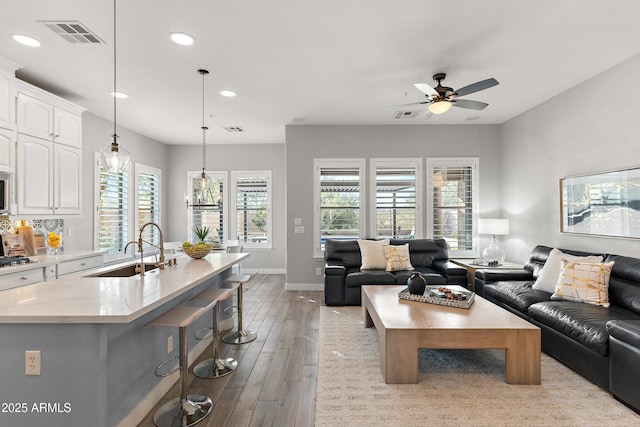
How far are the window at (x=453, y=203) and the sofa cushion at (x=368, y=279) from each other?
163 cm

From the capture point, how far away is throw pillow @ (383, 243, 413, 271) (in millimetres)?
5066

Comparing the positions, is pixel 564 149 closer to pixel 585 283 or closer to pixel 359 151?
pixel 585 283

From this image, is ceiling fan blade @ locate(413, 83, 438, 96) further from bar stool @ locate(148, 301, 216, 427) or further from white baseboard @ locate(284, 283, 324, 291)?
white baseboard @ locate(284, 283, 324, 291)

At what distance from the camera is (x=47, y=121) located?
3.75m

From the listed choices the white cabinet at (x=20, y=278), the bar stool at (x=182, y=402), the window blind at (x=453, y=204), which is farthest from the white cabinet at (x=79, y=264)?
the window blind at (x=453, y=204)

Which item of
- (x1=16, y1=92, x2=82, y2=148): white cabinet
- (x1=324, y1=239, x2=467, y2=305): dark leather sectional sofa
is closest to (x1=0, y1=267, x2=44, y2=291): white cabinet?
(x1=16, y1=92, x2=82, y2=148): white cabinet

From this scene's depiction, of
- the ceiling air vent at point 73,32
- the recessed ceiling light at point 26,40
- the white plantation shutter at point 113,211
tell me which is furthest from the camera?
the white plantation shutter at point 113,211

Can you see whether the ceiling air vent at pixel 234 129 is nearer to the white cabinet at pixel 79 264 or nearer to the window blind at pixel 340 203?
the window blind at pixel 340 203

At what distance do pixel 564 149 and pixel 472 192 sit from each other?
1.77m

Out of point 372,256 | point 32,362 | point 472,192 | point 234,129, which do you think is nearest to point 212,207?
point 234,129

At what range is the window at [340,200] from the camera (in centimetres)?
595

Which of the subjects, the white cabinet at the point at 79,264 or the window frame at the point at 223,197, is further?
the window frame at the point at 223,197

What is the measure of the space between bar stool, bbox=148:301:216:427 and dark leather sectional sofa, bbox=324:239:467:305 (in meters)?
2.80

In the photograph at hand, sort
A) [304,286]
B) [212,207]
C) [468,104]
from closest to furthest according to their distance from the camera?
[468,104]
[304,286]
[212,207]
